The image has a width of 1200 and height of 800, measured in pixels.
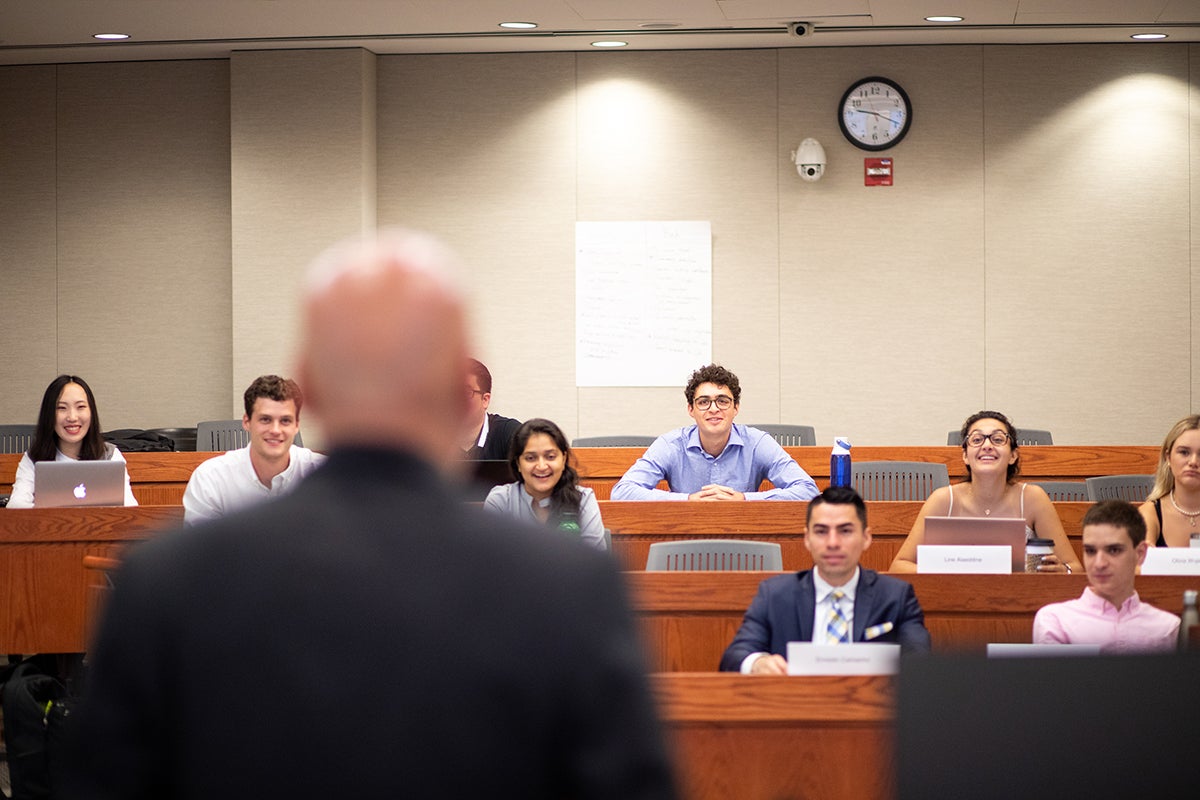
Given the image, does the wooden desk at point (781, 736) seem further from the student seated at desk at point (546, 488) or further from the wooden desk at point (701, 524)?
the wooden desk at point (701, 524)

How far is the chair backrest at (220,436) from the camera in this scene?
24.5 ft

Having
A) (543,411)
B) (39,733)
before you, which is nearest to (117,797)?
(39,733)

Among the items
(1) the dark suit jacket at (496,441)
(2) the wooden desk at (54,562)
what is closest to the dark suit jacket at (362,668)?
(2) the wooden desk at (54,562)

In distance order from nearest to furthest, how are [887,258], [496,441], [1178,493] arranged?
[1178,493]
[496,441]
[887,258]

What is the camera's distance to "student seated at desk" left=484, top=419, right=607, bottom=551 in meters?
4.73

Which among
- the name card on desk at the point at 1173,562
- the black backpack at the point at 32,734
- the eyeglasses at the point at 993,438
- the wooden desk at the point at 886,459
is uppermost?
the eyeglasses at the point at 993,438

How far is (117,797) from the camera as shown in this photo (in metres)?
1.01

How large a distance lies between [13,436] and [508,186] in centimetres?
343

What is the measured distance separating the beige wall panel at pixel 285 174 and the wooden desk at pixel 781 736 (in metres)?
6.14

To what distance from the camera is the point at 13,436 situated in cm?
793

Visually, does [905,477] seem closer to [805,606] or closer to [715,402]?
[715,402]

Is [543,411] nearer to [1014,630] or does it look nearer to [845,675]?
[1014,630]

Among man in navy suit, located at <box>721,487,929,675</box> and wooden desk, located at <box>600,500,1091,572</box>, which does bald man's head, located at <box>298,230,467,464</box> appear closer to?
man in navy suit, located at <box>721,487,929,675</box>

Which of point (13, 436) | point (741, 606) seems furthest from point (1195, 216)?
point (13, 436)
